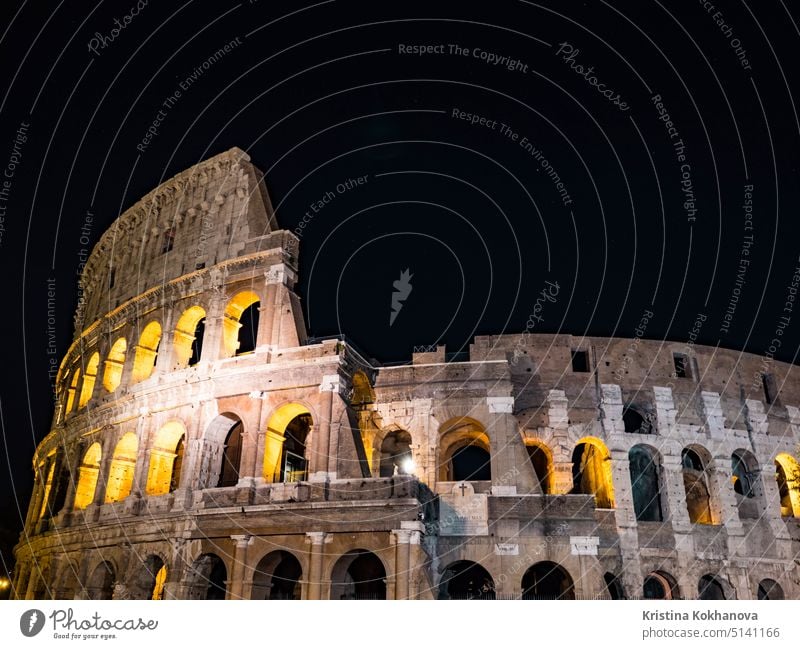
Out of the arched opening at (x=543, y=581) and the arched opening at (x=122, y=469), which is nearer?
the arched opening at (x=543, y=581)

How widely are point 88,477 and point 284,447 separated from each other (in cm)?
941

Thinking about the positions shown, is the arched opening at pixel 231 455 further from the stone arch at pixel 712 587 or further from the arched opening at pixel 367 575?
the stone arch at pixel 712 587

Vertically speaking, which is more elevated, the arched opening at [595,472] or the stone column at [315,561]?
the arched opening at [595,472]

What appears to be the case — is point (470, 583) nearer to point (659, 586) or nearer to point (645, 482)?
point (659, 586)

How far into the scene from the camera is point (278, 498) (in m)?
21.2

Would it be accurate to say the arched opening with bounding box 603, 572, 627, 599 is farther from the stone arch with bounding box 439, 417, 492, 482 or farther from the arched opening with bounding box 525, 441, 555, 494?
the stone arch with bounding box 439, 417, 492, 482

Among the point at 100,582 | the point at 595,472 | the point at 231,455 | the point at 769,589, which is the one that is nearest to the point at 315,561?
the point at 231,455

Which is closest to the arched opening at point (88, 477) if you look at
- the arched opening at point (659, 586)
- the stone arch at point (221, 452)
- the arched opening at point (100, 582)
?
the arched opening at point (100, 582)

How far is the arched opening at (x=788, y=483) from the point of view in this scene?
90.9 feet

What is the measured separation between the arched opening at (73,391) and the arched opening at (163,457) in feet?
29.2

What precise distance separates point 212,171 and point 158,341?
847 cm

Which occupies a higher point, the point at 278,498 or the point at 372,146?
the point at 372,146

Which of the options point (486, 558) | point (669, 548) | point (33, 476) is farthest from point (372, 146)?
point (33, 476)
